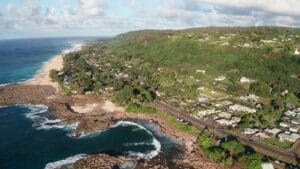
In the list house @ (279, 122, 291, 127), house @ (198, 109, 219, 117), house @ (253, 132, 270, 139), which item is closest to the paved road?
house @ (253, 132, 270, 139)

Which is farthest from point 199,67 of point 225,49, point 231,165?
point 231,165

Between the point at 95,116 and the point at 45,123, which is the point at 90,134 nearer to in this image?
the point at 95,116

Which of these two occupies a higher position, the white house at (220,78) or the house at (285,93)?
the white house at (220,78)

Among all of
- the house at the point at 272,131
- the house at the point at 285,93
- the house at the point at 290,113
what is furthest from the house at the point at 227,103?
the house at the point at 272,131

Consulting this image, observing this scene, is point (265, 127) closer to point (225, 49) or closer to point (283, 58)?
point (283, 58)

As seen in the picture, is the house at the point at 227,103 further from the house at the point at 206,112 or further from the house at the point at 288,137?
the house at the point at 288,137

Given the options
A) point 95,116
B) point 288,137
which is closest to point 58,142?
point 95,116
